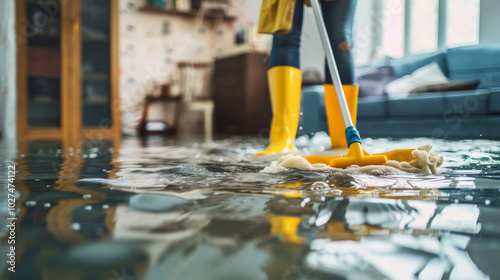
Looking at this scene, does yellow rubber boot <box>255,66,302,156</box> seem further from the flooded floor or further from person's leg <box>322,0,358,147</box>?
the flooded floor

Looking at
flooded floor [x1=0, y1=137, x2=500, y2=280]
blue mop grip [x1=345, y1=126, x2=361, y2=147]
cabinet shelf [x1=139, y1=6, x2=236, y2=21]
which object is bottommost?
flooded floor [x1=0, y1=137, x2=500, y2=280]

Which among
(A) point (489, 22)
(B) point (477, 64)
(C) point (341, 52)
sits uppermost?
(A) point (489, 22)

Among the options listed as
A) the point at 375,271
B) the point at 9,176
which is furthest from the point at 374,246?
the point at 9,176

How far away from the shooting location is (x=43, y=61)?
3.89m

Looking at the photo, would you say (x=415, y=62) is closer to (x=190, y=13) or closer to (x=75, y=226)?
(x=190, y=13)

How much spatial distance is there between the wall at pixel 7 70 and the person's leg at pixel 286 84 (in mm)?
3181

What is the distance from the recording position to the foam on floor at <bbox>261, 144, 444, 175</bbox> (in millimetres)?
843

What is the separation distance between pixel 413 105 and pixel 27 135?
3262 millimetres

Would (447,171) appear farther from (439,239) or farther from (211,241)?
(211,241)

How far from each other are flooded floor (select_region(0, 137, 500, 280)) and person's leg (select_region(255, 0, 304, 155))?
0.63 meters

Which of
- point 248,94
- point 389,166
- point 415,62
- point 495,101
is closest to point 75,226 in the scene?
point 389,166

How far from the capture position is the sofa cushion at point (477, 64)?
9.24 feet

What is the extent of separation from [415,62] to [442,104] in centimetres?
90

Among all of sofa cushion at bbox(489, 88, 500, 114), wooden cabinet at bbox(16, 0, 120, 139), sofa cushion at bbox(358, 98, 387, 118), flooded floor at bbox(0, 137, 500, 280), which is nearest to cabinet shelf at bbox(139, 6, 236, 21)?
wooden cabinet at bbox(16, 0, 120, 139)
